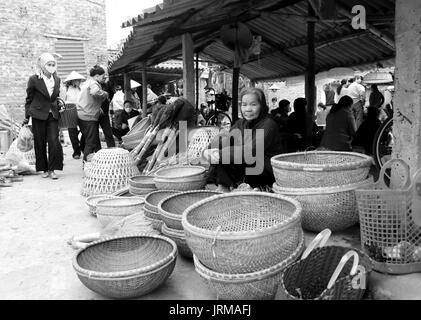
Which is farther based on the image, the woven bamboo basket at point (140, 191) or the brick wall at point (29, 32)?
the brick wall at point (29, 32)

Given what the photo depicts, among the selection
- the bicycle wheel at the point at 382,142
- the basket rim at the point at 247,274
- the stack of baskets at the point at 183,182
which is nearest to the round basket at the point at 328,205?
the basket rim at the point at 247,274

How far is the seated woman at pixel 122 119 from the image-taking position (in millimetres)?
10164

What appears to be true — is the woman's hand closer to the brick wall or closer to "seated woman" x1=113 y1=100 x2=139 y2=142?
"seated woman" x1=113 y1=100 x2=139 y2=142

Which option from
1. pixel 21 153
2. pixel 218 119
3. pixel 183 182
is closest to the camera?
pixel 183 182

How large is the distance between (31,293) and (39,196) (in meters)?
2.99

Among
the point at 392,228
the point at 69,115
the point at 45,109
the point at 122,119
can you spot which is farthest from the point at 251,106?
the point at 122,119

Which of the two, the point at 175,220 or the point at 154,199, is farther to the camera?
the point at 154,199

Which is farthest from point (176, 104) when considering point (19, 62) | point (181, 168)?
point (19, 62)

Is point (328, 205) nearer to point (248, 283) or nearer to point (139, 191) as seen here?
point (248, 283)

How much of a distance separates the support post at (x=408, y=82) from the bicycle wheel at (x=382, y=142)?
234cm

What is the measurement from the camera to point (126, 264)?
9.12ft

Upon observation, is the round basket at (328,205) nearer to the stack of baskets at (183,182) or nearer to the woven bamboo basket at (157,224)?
the woven bamboo basket at (157,224)

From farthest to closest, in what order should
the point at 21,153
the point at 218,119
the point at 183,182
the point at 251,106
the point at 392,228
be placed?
the point at 218,119 → the point at 21,153 → the point at 183,182 → the point at 251,106 → the point at 392,228

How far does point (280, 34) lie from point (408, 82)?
4731 millimetres
